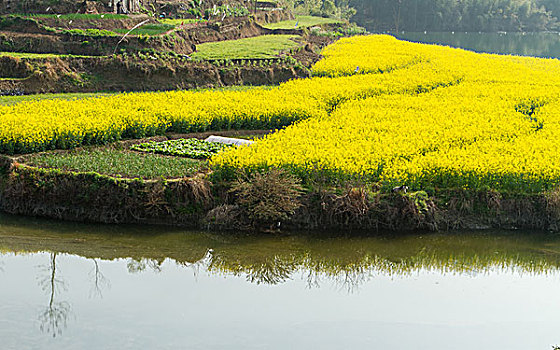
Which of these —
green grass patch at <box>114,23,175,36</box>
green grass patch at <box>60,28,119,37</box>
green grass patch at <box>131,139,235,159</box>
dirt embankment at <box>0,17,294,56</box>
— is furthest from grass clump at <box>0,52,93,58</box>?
green grass patch at <box>131,139,235,159</box>

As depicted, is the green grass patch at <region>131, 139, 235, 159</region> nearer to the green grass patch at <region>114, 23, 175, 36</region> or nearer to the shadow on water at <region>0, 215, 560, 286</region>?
the shadow on water at <region>0, 215, 560, 286</region>

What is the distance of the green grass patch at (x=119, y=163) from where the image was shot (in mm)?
13156

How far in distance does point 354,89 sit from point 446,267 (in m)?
11.8

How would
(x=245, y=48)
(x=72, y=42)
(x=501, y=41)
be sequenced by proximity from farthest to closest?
(x=501, y=41), (x=245, y=48), (x=72, y=42)

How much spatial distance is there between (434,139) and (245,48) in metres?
16.6

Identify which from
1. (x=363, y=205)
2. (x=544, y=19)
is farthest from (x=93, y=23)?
(x=544, y=19)

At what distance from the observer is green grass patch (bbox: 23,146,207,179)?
13156 millimetres

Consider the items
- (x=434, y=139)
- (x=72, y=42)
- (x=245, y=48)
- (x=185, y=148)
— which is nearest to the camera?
(x=185, y=148)

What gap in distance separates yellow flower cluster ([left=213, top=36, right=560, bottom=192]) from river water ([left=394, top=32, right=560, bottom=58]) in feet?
112

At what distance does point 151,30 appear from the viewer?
28.5m

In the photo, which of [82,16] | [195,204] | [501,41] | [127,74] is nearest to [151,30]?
[82,16]

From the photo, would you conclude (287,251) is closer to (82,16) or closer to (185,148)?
(185,148)

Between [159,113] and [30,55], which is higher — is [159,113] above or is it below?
below

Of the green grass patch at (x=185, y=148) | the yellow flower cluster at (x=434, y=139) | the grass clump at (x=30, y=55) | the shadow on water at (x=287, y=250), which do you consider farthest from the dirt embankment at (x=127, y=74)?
the shadow on water at (x=287, y=250)
